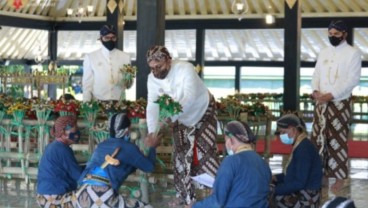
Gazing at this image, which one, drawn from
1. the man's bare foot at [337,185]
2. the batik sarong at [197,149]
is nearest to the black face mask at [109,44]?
the batik sarong at [197,149]

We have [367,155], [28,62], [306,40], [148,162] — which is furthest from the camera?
[28,62]

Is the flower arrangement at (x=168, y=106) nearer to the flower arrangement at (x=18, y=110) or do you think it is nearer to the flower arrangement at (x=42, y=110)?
the flower arrangement at (x=42, y=110)

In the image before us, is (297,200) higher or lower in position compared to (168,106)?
lower

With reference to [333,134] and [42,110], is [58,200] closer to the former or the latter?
[42,110]

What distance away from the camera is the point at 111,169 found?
5.62 meters

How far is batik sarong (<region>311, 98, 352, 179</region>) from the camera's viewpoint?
8.52 meters

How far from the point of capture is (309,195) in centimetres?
602

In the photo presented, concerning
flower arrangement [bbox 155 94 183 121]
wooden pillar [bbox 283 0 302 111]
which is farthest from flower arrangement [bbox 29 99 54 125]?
wooden pillar [bbox 283 0 302 111]

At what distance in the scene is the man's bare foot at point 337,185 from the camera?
8.27 m

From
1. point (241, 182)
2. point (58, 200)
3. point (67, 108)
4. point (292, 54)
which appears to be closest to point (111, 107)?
point (67, 108)

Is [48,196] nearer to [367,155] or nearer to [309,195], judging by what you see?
[309,195]

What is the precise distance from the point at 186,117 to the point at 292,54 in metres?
7.14

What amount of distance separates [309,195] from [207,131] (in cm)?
116

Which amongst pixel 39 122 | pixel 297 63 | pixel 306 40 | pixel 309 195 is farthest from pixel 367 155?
pixel 306 40
